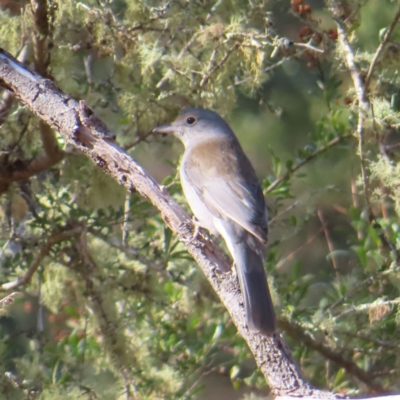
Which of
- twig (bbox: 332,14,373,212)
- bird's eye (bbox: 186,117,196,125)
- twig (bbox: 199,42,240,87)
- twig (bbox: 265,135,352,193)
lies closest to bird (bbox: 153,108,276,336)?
bird's eye (bbox: 186,117,196,125)

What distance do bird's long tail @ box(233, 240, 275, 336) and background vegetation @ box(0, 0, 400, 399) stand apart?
0.43 m

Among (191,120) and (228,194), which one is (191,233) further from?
(191,120)

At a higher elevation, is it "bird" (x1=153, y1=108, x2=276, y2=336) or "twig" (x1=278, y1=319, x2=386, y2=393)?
"bird" (x1=153, y1=108, x2=276, y2=336)

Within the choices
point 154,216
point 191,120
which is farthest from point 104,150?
point 154,216

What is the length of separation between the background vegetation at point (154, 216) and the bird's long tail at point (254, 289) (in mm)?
426

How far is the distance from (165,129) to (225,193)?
20.6 inches

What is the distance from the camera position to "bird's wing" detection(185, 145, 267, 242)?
4.32m

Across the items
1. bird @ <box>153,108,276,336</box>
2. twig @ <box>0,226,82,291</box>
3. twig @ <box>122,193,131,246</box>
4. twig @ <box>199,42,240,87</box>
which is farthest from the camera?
twig @ <box>122,193,131,246</box>

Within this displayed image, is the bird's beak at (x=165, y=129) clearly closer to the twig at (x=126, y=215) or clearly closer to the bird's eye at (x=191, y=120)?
the bird's eye at (x=191, y=120)

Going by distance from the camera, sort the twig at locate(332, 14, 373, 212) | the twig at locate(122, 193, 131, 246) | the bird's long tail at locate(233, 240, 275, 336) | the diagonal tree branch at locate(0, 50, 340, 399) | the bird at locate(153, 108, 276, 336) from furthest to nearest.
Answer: the twig at locate(122, 193, 131, 246)
the twig at locate(332, 14, 373, 212)
the bird at locate(153, 108, 276, 336)
the diagonal tree branch at locate(0, 50, 340, 399)
the bird's long tail at locate(233, 240, 275, 336)

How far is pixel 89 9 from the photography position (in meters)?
4.02

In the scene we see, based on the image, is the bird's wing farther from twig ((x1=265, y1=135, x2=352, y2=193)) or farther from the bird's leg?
the bird's leg

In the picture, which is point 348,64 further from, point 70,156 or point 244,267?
point 70,156

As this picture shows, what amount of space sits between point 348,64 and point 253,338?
1.75 meters
